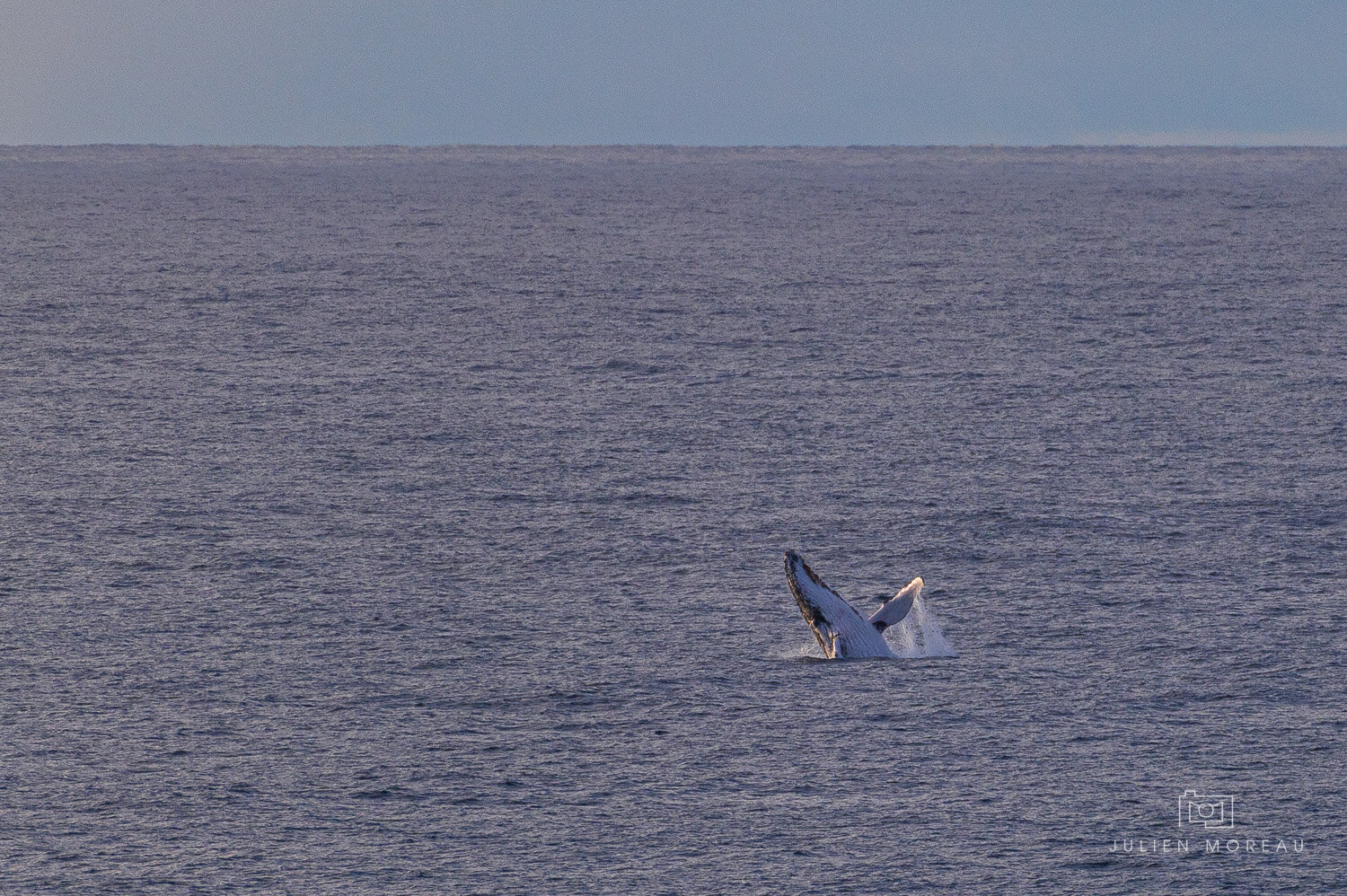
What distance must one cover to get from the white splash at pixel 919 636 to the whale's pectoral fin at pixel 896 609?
29mm

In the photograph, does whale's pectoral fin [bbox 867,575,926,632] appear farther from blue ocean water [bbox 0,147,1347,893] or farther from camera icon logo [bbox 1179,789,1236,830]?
camera icon logo [bbox 1179,789,1236,830]

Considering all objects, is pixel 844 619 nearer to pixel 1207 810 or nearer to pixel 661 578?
pixel 661 578

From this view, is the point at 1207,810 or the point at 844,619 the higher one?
the point at 844,619

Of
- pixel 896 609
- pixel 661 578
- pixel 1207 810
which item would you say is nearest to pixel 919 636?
pixel 896 609

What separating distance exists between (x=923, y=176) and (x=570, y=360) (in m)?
21.8


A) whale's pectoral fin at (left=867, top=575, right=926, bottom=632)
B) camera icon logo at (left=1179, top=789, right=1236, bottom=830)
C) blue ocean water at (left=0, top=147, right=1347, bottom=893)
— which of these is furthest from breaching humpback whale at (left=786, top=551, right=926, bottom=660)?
camera icon logo at (left=1179, top=789, right=1236, bottom=830)

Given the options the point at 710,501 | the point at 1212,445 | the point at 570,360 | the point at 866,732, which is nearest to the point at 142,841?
the point at 866,732

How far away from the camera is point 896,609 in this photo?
241 inches

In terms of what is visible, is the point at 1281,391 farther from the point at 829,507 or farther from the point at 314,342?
the point at 314,342

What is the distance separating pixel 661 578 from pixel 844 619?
1108 millimetres

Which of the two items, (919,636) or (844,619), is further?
(919,636)

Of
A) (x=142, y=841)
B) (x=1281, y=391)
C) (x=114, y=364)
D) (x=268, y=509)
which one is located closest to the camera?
(x=142, y=841)

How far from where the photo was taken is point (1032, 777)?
4883 mm

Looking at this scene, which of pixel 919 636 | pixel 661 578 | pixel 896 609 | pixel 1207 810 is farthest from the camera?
pixel 661 578
